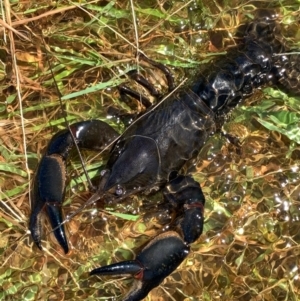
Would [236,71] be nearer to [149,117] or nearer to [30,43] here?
[149,117]

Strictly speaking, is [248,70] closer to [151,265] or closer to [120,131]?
[120,131]

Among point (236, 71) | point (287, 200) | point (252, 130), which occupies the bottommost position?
point (287, 200)

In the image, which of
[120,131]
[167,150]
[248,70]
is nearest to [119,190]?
[167,150]

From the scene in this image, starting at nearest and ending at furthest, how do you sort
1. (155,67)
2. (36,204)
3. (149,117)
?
(36,204), (149,117), (155,67)

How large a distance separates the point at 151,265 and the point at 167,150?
0.67 metres

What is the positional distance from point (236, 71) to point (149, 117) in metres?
0.66

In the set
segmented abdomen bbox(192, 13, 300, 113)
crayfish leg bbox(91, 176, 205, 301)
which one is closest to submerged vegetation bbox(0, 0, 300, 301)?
segmented abdomen bbox(192, 13, 300, 113)

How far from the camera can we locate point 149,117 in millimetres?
4102

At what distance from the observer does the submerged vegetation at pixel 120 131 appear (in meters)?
4.17

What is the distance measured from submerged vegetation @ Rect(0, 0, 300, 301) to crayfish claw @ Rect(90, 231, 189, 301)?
351mm

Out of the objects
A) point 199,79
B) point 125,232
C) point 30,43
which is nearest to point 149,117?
point 199,79

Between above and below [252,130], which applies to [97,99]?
above

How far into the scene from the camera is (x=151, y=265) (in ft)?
12.3

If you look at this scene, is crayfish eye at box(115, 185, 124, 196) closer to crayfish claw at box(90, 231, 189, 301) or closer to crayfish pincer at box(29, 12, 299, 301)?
crayfish pincer at box(29, 12, 299, 301)
